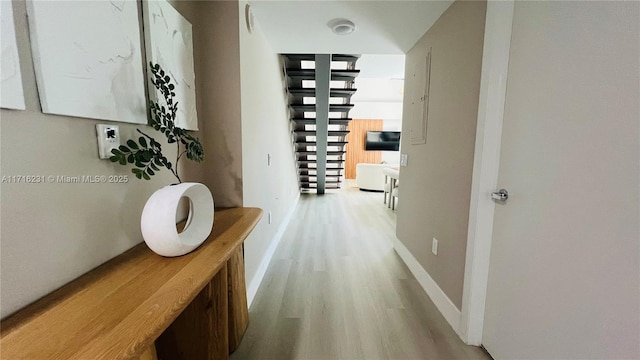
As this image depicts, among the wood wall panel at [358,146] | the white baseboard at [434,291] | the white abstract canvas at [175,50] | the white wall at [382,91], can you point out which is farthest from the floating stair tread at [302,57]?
the wood wall panel at [358,146]

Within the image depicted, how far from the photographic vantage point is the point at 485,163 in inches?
49.7

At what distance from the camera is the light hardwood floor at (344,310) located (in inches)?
53.4

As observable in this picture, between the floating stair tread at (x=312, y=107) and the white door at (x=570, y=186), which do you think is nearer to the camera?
the white door at (x=570, y=186)

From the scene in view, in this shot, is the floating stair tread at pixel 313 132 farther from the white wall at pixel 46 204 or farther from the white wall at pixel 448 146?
the white wall at pixel 46 204

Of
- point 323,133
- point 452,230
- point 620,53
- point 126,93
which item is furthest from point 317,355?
point 323,133

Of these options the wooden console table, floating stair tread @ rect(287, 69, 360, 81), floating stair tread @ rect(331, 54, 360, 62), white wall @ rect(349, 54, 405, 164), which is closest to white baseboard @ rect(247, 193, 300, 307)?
the wooden console table

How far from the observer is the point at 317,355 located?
4.32 ft

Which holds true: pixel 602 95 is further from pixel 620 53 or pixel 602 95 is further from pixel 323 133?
pixel 323 133

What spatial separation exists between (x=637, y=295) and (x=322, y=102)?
332 centimetres

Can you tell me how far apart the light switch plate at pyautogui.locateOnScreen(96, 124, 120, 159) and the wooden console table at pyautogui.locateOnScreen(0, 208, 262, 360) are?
0.40m

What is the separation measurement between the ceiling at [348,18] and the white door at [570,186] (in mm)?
779

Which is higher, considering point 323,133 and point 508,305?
point 323,133

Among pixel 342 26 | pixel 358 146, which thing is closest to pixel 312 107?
pixel 342 26

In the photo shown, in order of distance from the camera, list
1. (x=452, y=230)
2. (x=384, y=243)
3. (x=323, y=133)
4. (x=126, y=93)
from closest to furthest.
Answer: (x=126, y=93) < (x=452, y=230) < (x=384, y=243) < (x=323, y=133)
